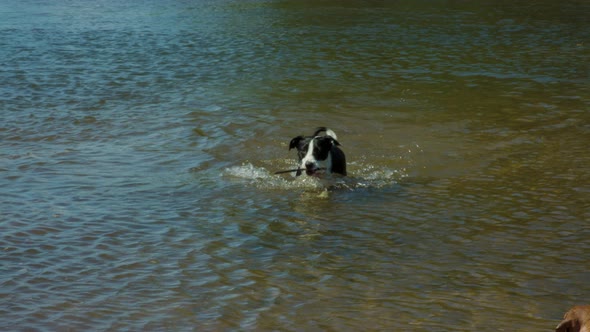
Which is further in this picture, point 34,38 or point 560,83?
point 34,38

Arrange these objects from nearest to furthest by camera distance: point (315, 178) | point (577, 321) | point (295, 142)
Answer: point (577, 321) → point (315, 178) → point (295, 142)

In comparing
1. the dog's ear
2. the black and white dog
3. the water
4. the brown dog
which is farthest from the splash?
the brown dog

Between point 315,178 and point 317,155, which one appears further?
point 315,178

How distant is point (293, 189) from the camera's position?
31.3ft

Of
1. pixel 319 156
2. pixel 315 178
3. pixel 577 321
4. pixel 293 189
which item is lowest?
pixel 293 189

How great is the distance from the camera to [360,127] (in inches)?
497

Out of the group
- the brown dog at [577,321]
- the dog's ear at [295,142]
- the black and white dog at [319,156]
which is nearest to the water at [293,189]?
the black and white dog at [319,156]

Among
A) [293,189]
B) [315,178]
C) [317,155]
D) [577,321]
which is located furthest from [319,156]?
[577,321]

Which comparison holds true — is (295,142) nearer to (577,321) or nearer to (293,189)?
(293,189)

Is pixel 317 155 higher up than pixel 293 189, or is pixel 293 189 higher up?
pixel 317 155

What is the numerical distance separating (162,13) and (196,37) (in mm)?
7532

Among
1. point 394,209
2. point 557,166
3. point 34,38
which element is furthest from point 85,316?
point 34,38

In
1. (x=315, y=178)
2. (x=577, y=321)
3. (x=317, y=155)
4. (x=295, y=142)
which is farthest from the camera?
(x=295, y=142)

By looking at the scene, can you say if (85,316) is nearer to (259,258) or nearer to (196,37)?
(259,258)
